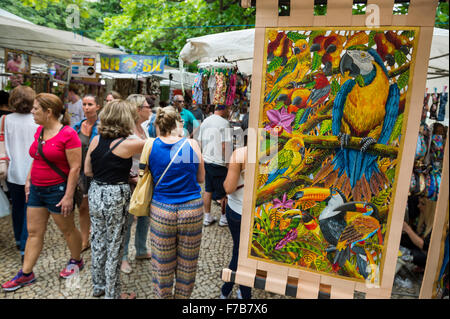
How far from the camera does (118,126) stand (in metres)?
2.21

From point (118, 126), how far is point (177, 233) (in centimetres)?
92


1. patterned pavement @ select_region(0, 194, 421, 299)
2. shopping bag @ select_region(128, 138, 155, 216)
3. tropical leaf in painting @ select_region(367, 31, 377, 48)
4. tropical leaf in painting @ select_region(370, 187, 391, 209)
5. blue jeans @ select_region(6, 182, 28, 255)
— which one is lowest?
patterned pavement @ select_region(0, 194, 421, 299)

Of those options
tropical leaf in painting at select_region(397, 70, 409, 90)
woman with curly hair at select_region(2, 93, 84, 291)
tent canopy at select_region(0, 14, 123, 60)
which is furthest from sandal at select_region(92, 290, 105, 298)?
tent canopy at select_region(0, 14, 123, 60)

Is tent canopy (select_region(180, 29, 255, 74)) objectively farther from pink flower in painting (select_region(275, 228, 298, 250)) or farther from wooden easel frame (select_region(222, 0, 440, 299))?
pink flower in painting (select_region(275, 228, 298, 250))

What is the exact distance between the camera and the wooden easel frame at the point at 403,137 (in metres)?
0.95

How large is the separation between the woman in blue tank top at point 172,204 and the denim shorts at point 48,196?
3.00 ft

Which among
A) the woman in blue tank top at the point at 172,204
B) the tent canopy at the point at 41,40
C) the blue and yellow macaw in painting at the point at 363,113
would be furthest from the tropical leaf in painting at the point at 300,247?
the tent canopy at the point at 41,40

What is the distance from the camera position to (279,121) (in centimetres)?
112

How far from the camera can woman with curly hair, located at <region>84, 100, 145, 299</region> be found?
2195 millimetres

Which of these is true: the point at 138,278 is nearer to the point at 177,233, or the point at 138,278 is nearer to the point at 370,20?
the point at 177,233

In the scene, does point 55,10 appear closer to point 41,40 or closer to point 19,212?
point 41,40

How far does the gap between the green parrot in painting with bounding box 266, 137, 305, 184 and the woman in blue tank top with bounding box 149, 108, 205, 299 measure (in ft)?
3.32

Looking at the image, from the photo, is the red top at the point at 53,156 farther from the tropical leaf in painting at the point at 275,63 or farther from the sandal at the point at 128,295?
the tropical leaf in painting at the point at 275,63
